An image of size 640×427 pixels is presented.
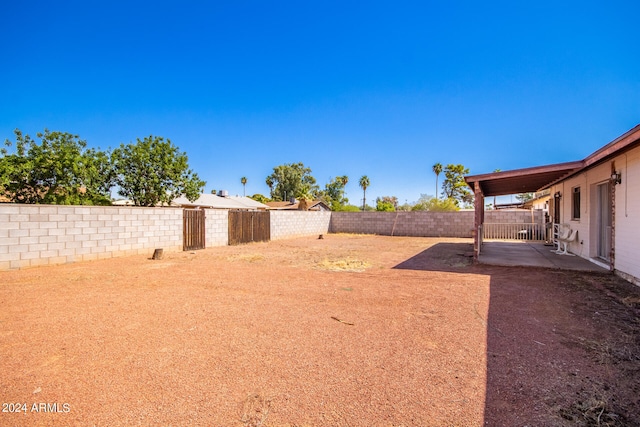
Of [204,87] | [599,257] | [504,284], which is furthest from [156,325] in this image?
[204,87]

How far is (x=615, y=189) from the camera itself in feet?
20.7

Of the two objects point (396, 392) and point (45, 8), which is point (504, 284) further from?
point (45, 8)

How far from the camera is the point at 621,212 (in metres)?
6.00

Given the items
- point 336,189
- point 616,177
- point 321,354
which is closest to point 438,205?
point 616,177

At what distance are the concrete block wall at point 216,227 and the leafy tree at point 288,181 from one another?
34003 millimetres

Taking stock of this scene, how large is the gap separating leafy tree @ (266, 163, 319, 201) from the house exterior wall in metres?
40.3

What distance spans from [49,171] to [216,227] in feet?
26.7

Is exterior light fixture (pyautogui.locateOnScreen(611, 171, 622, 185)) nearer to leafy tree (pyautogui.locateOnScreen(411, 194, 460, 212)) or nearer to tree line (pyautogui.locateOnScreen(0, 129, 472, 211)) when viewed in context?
tree line (pyautogui.locateOnScreen(0, 129, 472, 211))

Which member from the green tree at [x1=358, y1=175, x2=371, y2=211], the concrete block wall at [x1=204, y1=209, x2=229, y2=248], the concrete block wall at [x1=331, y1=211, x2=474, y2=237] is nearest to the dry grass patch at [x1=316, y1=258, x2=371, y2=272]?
the concrete block wall at [x1=204, y1=209, x2=229, y2=248]

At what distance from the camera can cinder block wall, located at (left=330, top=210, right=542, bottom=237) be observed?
17.1 metres

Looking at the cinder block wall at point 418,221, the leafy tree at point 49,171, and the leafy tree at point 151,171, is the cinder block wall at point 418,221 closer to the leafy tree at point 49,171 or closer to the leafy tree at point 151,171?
the leafy tree at point 151,171

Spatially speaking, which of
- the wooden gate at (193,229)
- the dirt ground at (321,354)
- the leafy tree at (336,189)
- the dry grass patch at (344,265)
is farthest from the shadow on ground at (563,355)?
the leafy tree at (336,189)

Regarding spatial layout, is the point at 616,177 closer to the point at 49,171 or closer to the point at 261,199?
the point at 49,171

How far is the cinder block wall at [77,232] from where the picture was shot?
7172mm
